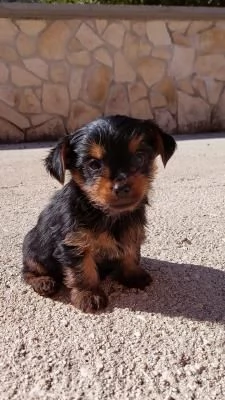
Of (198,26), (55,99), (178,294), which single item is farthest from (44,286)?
(198,26)

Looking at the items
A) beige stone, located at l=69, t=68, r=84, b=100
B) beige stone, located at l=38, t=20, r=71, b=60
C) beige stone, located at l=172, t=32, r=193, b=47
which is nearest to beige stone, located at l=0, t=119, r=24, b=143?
beige stone, located at l=69, t=68, r=84, b=100

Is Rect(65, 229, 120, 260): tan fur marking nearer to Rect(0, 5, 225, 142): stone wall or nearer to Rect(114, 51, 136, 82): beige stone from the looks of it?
Rect(0, 5, 225, 142): stone wall

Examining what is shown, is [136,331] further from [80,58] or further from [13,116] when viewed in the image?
[80,58]

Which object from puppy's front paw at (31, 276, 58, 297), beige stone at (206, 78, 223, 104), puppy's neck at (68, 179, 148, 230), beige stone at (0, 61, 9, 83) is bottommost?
beige stone at (206, 78, 223, 104)

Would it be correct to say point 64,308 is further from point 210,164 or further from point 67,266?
point 210,164

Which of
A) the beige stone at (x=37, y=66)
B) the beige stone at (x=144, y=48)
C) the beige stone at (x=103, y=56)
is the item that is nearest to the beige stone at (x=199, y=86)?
the beige stone at (x=144, y=48)

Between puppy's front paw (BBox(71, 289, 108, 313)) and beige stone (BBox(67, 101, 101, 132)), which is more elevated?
puppy's front paw (BBox(71, 289, 108, 313))
